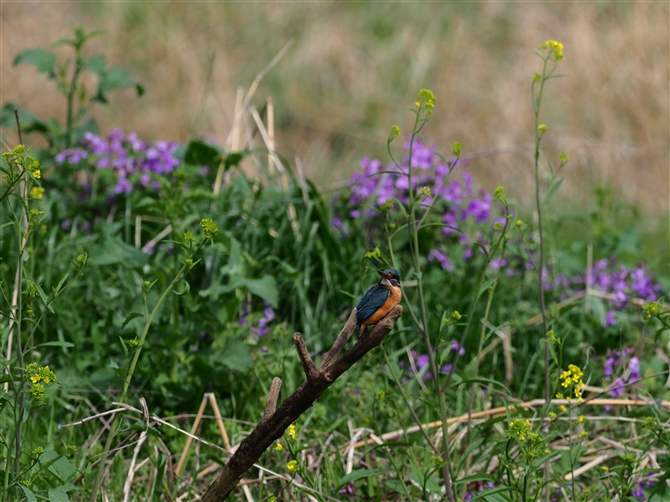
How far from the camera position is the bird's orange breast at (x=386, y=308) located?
2.13 m

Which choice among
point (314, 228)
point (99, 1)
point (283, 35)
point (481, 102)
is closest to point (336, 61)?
point (283, 35)

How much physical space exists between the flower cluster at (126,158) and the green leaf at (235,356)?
5.06ft

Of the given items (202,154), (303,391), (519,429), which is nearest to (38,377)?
(303,391)

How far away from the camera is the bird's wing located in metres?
2.14

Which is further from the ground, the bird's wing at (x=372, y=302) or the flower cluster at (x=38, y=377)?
the bird's wing at (x=372, y=302)

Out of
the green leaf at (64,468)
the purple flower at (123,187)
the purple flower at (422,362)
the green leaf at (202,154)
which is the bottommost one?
the purple flower at (422,362)

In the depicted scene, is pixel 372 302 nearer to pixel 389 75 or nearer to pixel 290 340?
pixel 290 340

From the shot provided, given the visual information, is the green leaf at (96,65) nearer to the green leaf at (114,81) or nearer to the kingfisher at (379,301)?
the green leaf at (114,81)

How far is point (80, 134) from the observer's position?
4957mm

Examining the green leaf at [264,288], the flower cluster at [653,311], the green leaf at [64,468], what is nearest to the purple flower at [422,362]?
the green leaf at [264,288]

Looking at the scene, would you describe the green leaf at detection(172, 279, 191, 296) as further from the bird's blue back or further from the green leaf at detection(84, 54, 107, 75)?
the green leaf at detection(84, 54, 107, 75)

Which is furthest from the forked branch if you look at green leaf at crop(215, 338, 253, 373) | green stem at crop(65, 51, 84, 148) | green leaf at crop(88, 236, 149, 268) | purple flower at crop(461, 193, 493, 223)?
green stem at crop(65, 51, 84, 148)

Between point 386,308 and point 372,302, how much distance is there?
0.13ft

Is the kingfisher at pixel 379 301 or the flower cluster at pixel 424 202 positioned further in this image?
the flower cluster at pixel 424 202
